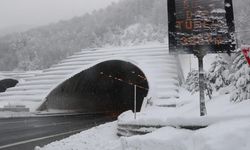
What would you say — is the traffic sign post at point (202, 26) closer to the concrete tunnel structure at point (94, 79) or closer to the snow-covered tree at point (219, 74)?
the snow-covered tree at point (219, 74)

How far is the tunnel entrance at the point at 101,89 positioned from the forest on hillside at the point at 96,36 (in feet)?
164

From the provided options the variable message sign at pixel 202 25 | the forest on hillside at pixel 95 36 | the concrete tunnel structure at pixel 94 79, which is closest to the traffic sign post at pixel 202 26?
the variable message sign at pixel 202 25

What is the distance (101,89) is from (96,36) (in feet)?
302

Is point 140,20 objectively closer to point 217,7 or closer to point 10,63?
point 10,63

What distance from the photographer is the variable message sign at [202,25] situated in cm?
1616

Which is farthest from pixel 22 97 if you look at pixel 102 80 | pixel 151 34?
pixel 151 34

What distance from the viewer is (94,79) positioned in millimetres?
64812

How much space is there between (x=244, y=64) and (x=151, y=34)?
119223 millimetres

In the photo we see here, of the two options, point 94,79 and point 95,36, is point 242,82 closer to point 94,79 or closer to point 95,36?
point 94,79

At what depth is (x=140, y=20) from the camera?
513ft

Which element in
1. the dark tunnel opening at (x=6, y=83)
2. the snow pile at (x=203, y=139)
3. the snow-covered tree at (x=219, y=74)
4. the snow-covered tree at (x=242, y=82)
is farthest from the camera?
the dark tunnel opening at (x=6, y=83)

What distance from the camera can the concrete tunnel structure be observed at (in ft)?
169

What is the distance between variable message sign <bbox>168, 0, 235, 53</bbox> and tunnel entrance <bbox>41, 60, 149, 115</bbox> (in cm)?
3914

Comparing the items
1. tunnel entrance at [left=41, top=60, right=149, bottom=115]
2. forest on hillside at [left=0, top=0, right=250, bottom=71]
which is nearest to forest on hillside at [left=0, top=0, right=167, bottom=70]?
forest on hillside at [left=0, top=0, right=250, bottom=71]
